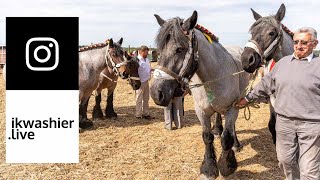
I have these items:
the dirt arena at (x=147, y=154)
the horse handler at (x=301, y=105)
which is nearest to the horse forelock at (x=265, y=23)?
the horse handler at (x=301, y=105)

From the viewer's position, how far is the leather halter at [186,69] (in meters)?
3.61

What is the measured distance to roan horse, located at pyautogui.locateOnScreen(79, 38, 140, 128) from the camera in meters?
8.09

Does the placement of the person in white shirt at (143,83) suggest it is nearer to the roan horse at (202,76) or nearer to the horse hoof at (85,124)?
the horse hoof at (85,124)

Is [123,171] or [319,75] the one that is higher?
[319,75]

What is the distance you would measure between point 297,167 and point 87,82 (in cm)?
577

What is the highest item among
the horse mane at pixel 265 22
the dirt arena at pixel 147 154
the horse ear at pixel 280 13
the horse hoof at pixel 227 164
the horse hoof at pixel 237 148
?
the horse ear at pixel 280 13

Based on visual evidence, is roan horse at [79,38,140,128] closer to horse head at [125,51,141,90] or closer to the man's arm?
horse head at [125,51,141,90]

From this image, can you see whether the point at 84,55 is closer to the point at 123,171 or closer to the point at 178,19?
the point at 123,171

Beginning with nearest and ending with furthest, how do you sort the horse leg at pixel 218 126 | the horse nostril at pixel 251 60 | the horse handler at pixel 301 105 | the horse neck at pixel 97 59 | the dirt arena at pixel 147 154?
1. the horse handler at pixel 301 105
2. the horse nostril at pixel 251 60
3. the dirt arena at pixel 147 154
4. the horse leg at pixel 218 126
5. the horse neck at pixel 97 59

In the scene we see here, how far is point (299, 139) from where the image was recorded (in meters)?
3.19

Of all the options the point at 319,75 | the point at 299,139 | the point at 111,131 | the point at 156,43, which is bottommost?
the point at 111,131

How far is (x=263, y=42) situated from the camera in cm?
416

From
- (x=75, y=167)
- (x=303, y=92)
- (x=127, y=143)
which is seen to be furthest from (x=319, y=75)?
(x=127, y=143)

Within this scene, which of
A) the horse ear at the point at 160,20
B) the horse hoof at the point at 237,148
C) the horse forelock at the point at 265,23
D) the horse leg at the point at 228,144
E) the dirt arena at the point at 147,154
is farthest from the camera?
the horse hoof at the point at 237,148
